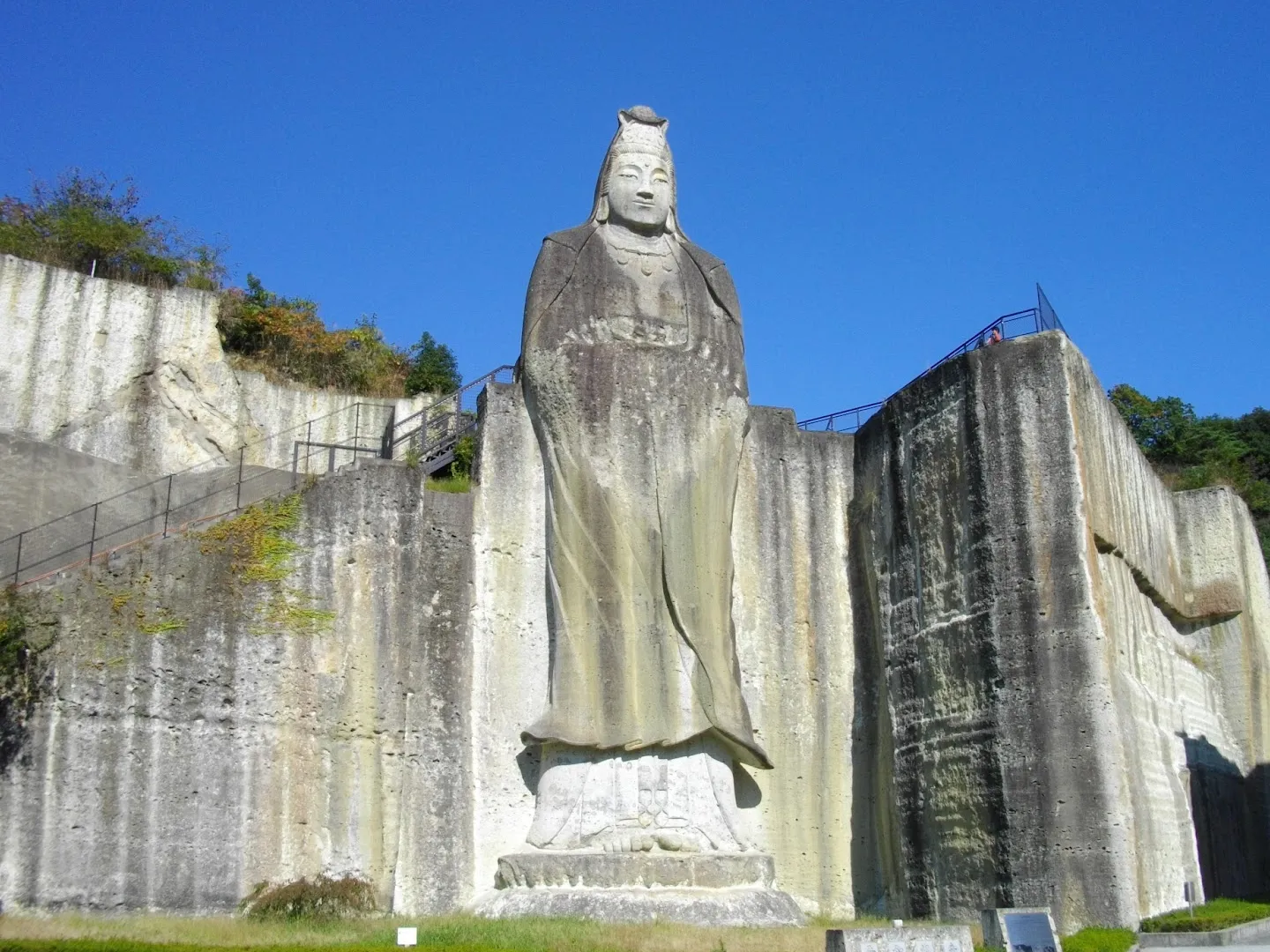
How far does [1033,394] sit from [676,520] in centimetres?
408

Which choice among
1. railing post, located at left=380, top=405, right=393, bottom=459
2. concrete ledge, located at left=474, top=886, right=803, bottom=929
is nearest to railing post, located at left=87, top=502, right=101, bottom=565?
concrete ledge, located at left=474, top=886, right=803, bottom=929

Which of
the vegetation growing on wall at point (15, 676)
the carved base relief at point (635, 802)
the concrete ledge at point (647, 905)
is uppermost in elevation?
the vegetation growing on wall at point (15, 676)

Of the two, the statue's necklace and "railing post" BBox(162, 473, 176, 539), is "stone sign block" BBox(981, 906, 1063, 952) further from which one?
"railing post" BBox(162, 473, 176, 539)

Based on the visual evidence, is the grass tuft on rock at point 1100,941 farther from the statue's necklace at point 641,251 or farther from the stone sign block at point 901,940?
the statue's necklace at point 641,251

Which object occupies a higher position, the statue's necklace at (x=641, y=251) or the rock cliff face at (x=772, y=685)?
the statue's necklace at (x=641, y=251)

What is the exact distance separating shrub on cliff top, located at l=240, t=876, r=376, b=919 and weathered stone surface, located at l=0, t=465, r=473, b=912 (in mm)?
420

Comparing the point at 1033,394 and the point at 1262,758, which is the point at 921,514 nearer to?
the point at 1033,394

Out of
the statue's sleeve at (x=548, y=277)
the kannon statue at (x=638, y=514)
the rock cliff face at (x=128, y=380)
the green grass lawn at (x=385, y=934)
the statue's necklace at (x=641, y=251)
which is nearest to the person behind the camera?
the green grass lawn at (x=385, y=934)

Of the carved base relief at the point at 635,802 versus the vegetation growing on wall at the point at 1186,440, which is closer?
the carved base relief at the point at 635,802

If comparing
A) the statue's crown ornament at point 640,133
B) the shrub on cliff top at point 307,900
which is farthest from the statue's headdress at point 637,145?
the shrub on cliff top at point 307,900

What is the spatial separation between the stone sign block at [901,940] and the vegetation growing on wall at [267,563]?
24.8ft

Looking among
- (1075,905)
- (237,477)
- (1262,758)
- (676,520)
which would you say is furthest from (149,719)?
(1262,758)

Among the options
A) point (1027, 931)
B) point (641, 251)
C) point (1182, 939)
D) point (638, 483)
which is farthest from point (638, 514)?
point (1182, 939)

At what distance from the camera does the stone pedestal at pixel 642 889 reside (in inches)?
595
